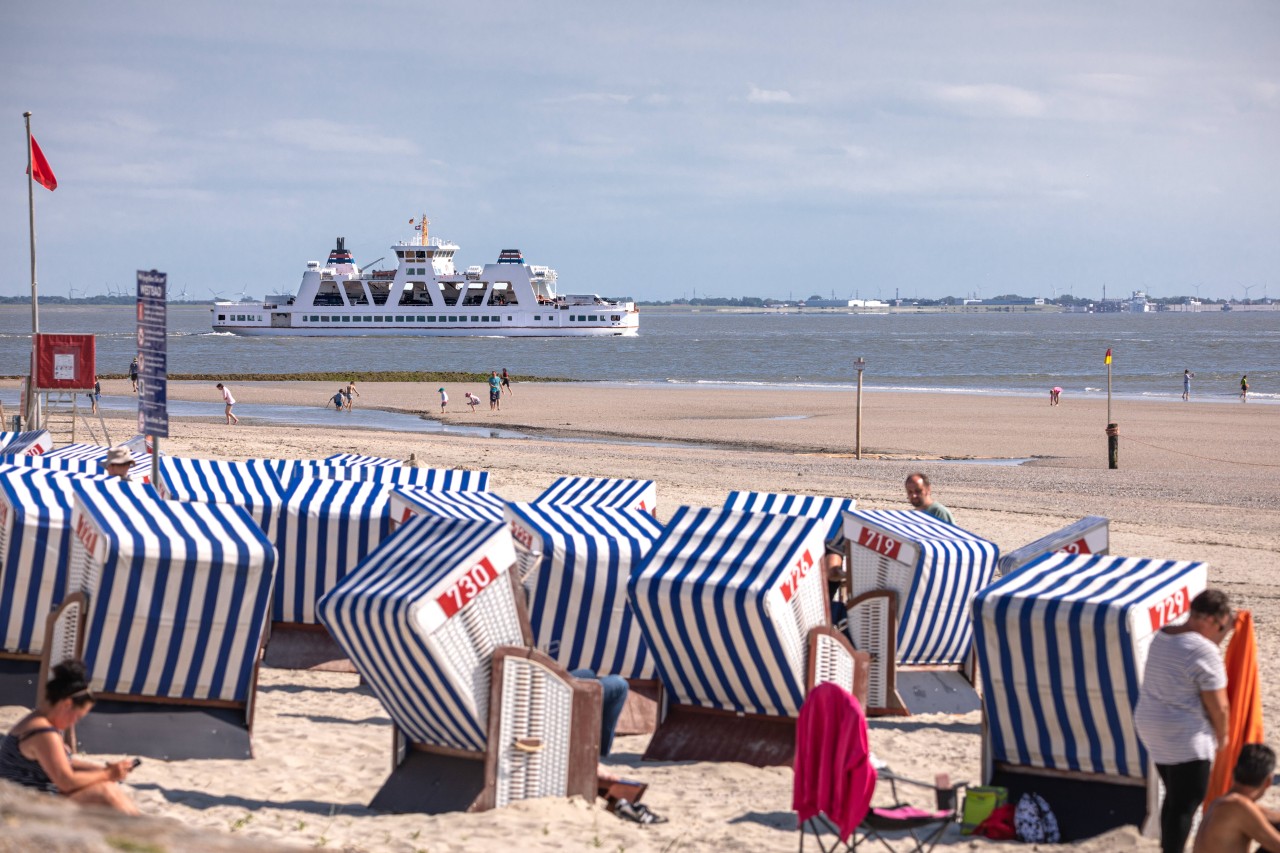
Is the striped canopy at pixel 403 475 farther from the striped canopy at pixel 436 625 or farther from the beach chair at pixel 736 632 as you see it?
the striped canopy at pixel 436 625

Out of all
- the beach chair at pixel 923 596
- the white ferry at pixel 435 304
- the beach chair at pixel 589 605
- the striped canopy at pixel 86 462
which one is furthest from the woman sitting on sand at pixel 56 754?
the white ferry at pixel 435 304

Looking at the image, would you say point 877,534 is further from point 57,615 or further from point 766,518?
point 57,615

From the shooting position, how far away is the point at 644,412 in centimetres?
3294

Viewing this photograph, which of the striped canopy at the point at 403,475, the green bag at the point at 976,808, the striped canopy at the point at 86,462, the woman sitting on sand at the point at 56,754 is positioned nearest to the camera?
the woman sitting on sand at the point at 56,754

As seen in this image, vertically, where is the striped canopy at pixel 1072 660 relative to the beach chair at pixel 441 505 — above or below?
below

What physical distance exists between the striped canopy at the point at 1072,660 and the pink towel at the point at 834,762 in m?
0.94

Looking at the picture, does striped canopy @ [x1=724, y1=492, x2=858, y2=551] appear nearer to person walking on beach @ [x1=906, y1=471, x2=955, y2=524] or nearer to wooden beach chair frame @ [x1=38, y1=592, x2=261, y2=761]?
person walking on beach @ [x1=906, y1=471, x2=955, y2=524]

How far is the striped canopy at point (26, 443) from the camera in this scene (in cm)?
990

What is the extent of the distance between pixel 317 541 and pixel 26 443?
12.9 feet

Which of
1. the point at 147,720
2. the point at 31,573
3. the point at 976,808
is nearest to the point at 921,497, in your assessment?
the point at 976,808

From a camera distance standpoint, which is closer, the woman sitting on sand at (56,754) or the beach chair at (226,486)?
the woman sitting on sand at (56,754)

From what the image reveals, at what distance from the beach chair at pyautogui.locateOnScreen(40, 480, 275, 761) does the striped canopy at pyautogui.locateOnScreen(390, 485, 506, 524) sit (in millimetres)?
1481

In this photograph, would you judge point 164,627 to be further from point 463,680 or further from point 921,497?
point 921,497

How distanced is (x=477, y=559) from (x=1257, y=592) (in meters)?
7.03
